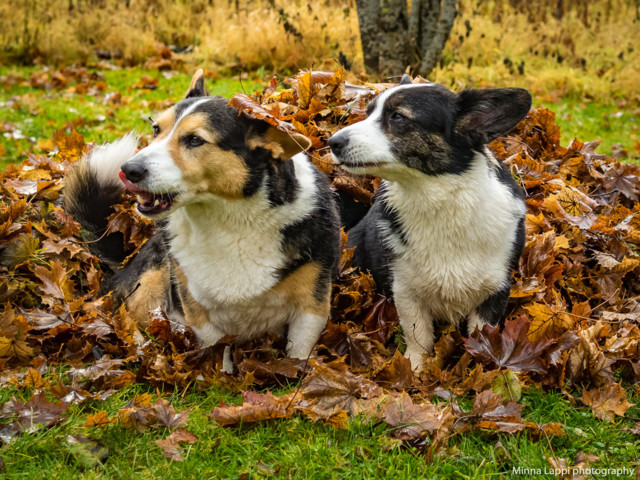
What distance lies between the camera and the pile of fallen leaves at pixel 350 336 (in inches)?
93.4

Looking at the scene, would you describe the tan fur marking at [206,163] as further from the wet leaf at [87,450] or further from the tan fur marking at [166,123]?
the wet leaf at [87,450]

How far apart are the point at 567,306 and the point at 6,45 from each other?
10689mm

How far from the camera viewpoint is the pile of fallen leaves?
237cm

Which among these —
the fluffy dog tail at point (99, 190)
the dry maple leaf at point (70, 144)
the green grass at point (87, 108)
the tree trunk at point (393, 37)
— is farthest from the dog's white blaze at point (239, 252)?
the tree trunk at point (393, 37)

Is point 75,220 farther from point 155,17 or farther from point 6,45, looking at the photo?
point 155,17

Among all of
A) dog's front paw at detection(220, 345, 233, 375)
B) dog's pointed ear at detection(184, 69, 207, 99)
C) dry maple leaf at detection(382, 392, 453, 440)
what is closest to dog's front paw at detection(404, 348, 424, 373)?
dry maple leaf at detection(382, 392, 453, 440)

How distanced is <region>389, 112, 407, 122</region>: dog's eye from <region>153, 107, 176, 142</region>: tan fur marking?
993mm

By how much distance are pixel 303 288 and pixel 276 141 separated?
70cm

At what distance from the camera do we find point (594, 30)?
12.0 metres

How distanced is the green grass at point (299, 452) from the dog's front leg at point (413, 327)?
705mm

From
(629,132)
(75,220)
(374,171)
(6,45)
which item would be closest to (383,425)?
(374,171)

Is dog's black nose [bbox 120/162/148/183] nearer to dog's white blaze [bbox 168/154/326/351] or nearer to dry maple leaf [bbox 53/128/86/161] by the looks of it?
dog's white blaze [bbox 168/154/326/351]

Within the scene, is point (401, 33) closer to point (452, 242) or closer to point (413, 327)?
point (452, 242)

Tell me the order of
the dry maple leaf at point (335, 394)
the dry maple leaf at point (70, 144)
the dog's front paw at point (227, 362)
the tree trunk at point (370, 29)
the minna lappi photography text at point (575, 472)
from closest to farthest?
the minna lappi photography text at point (575, 472) < the dry maple leaf at point (335, 394) < the dog's front paw at point (227, 362) < the dry maple leaf at point (70, 144) < the tree trunk at point (370, 29)
